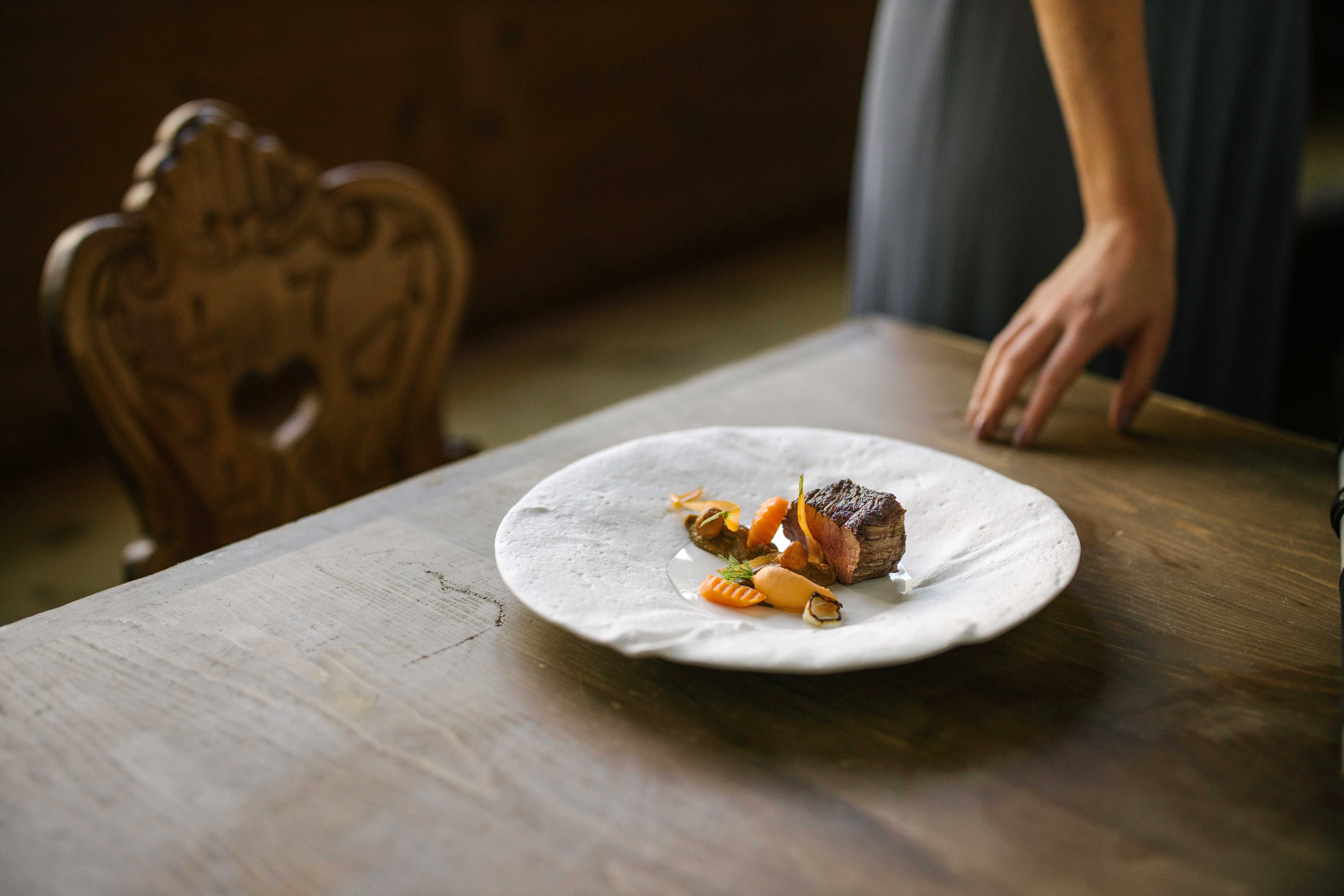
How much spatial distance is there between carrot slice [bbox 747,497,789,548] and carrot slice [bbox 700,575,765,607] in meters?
0.07

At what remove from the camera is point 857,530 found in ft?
2.43

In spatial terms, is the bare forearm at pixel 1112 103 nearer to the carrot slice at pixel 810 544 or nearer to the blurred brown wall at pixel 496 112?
the carrot slice at pixel 810 544

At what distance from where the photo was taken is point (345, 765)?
60 centimetres

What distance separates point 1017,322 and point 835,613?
1.74 ft

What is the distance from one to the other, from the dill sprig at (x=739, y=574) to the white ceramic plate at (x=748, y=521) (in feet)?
0.08

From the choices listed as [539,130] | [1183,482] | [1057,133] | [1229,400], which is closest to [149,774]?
[1183,482]

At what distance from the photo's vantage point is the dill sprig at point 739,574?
0.75 meters

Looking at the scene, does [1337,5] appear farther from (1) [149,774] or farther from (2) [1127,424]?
(1) [149,774]

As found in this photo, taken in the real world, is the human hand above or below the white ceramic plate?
above

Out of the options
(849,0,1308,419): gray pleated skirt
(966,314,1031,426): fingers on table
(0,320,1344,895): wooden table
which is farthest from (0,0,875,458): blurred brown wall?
(966,314,1031,426): fingers on table

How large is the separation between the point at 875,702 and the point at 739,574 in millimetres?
142

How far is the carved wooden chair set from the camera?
111 centimetres

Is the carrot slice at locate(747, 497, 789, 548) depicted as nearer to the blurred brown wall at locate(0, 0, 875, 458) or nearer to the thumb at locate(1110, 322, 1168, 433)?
the thumb at locate(1110, 322, 1168, 433)

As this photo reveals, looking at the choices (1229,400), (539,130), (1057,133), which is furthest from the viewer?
(539,130)
